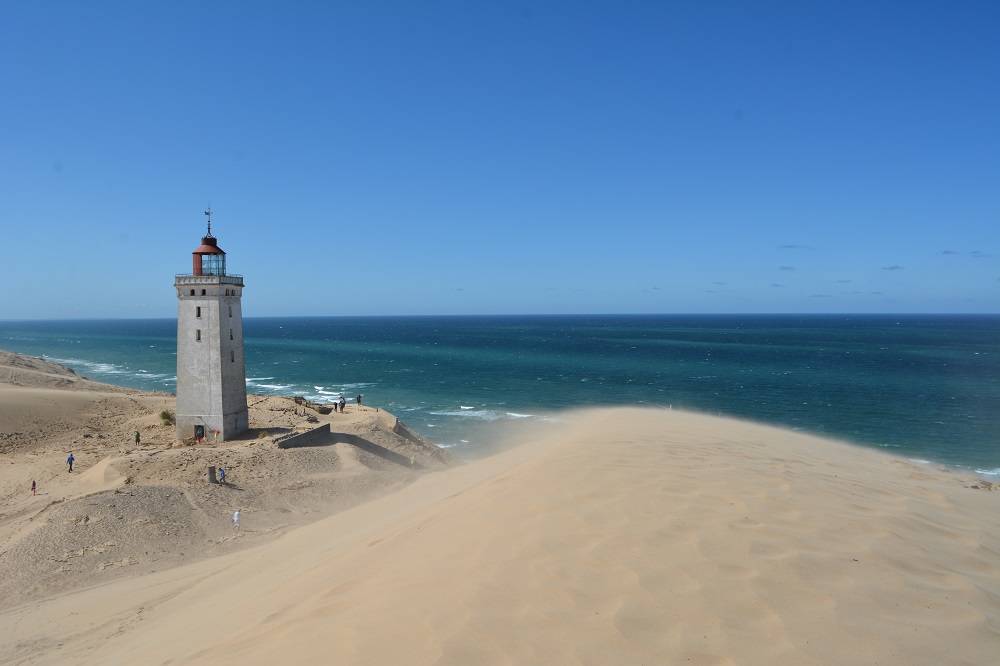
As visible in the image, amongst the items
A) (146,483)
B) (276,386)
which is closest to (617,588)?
(146,483)

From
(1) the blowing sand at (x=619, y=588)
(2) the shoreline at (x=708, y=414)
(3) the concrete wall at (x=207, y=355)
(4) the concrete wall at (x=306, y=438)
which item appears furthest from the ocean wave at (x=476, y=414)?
(1) the blowing sand at (x=619, y=588)

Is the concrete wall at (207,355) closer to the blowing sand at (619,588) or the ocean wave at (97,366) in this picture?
the blowing sand at (619,588)

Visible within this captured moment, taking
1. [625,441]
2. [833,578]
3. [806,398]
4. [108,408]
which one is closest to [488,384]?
[806,398]

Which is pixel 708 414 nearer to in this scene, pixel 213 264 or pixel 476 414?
pixel 476 414

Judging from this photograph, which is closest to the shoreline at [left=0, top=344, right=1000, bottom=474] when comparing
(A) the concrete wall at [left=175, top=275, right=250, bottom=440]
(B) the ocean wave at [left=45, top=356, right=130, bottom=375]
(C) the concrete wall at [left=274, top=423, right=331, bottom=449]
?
(C) the concrete wall at [left=274, top=423, right=331, bottom=449]

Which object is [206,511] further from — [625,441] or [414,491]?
[625,441]
